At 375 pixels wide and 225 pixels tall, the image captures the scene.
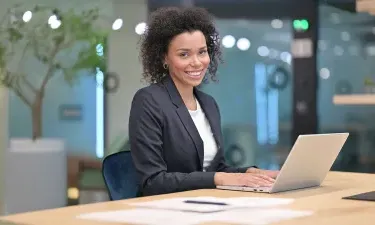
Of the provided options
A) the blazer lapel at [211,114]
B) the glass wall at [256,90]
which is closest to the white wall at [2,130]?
the glass wall at [256,90]

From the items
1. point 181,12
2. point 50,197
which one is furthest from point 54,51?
point 181,12

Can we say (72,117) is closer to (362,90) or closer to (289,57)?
(289,57)

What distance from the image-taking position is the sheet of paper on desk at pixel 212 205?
6.06 feet

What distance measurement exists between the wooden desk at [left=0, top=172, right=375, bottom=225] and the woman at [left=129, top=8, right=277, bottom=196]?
0.19 meters

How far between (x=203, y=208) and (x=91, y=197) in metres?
4.12

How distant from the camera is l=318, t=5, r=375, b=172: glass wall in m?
5.64

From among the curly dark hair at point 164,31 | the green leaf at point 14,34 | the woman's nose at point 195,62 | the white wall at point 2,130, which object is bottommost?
the white wall at point 2,130

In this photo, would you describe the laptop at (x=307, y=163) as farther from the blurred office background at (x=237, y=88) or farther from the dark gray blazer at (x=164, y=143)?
the blurred office background at (x=237, y=88)

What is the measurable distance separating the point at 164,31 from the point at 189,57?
6.1 inches

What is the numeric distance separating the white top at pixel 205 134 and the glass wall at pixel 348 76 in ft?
10.1

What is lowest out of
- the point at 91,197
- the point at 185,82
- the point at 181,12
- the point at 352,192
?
the point at 91,197

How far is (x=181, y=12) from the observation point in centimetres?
281

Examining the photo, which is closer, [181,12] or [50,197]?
[181,12]

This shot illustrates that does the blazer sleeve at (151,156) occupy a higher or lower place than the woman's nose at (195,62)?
lower
